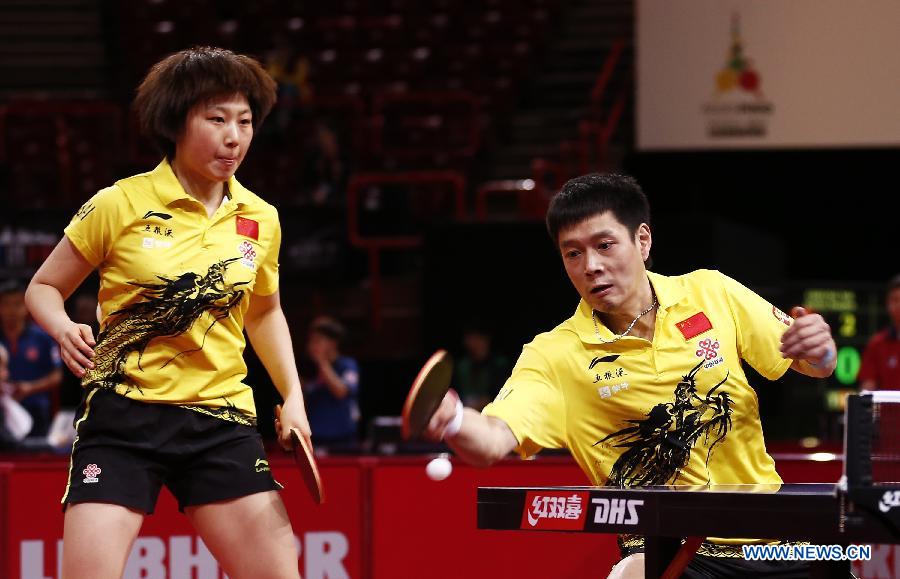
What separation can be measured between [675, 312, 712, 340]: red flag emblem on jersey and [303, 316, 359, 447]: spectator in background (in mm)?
5508

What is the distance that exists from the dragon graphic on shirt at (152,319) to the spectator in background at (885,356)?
6705 mm

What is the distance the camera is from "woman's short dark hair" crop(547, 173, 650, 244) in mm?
3477

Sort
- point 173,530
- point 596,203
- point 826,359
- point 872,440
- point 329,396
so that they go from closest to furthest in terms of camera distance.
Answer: point 872,440, point 826,359, point 596,203, point 173,530, point 329,396

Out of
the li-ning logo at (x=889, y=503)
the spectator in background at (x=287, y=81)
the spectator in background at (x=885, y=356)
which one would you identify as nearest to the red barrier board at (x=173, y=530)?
the li-ning logo at (x=889, y=503)

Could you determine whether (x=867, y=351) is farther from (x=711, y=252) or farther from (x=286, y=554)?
(x=286, y=554)

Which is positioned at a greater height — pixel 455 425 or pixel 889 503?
pixel 455 425

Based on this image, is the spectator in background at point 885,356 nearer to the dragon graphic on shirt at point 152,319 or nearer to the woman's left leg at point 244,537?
the woman's left leg at point 244,537

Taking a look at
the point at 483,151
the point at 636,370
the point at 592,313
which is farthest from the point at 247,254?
the point at 483,151

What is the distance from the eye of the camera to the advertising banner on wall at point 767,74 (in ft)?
39.4

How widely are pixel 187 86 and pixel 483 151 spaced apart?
1029cm

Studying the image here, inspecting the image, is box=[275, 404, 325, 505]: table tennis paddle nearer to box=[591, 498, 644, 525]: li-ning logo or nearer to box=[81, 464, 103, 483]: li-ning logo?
box=[81, 464, 103, 483]: li-ning logo

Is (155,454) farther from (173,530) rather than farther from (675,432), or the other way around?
(173,530)

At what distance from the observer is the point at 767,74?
41.0 ft

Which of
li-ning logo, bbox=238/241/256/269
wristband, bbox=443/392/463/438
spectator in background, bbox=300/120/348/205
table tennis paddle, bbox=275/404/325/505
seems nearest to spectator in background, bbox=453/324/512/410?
spectator in background, bbox=300/120/348/205
